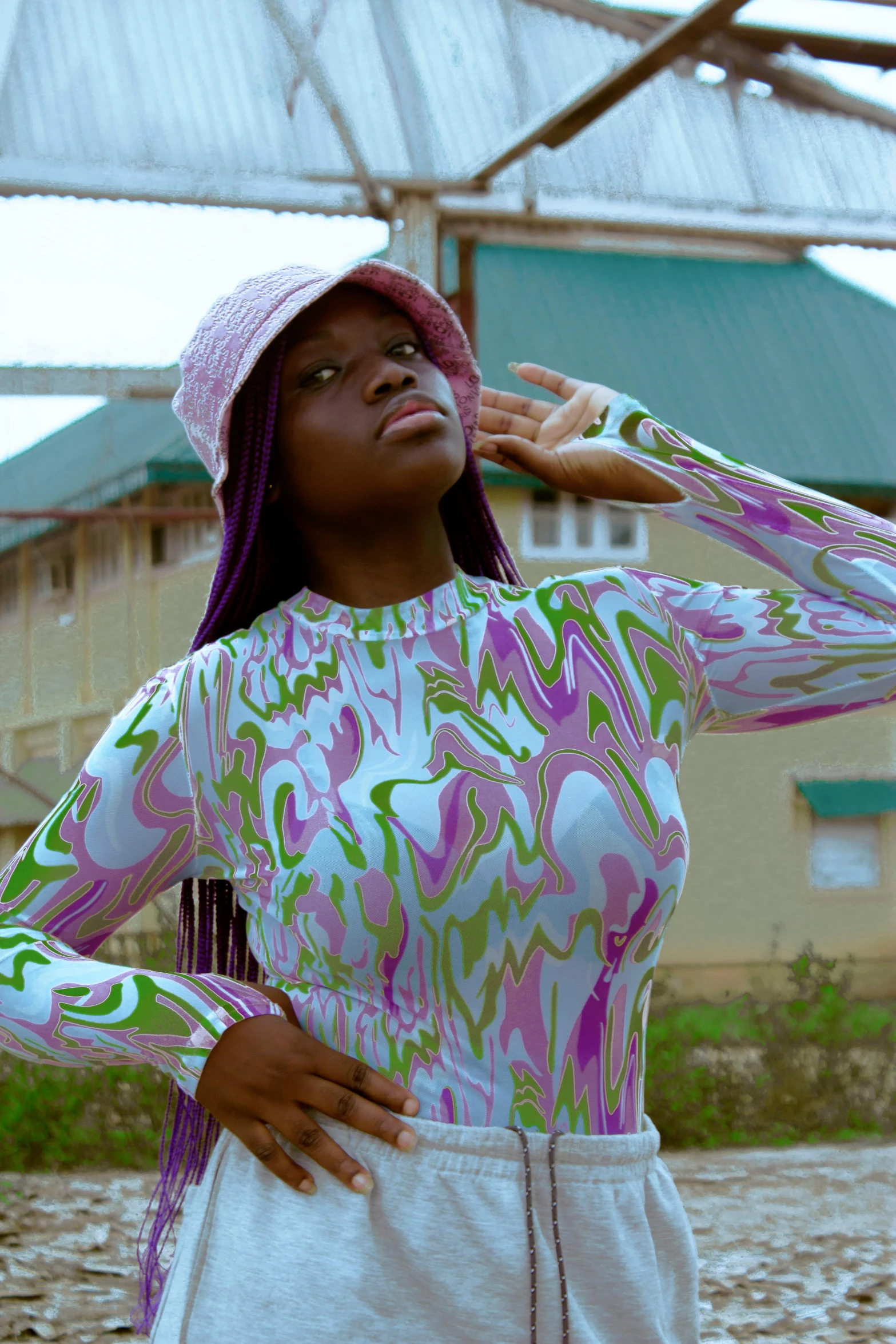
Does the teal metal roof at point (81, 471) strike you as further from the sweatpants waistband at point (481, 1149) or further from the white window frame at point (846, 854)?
the sweatpants waistband at point (481, 1149)

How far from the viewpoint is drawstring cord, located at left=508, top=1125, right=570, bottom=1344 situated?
1.28 metres

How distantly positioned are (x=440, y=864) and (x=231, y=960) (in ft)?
1.24

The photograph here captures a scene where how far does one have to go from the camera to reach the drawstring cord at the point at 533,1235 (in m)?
1.28

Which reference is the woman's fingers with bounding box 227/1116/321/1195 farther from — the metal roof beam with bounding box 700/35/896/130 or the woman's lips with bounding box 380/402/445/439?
the metal roof beam with bounding box 700/35/896/130

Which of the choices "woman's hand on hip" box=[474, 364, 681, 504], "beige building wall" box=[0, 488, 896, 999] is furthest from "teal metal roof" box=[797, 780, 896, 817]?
"woman's hand on hip" box=[474, 364, 681, 504]

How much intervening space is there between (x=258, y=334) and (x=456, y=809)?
539 mm

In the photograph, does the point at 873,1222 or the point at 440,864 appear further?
the point at 873,1222

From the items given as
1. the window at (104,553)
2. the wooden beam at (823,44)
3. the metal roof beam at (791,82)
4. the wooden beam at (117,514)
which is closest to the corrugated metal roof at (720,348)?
the wooden beam at (117,514)

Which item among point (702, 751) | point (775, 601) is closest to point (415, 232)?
point (702, 751)

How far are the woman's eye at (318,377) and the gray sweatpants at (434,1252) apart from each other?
739 mm

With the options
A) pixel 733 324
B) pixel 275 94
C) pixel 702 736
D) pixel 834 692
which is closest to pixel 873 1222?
pixel 702 736

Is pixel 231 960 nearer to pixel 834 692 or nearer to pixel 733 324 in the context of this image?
pixel 834 692

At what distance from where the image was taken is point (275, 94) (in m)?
6.15

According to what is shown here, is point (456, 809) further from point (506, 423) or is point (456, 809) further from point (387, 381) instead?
point (506, 423)
